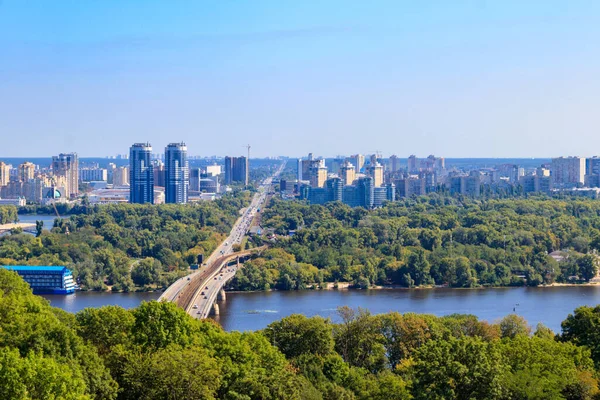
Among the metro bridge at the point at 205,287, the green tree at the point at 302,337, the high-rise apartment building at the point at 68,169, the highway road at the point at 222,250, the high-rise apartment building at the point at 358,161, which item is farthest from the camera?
the high-rise apartment building at the point at 358,161

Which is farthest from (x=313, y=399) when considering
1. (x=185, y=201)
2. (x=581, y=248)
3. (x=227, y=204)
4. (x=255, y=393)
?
(x=185, y=201)

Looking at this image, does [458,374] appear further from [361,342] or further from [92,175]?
[92,175]

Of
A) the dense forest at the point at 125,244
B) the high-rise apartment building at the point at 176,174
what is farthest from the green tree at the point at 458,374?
the high-rise apartment building at the point at 176,174

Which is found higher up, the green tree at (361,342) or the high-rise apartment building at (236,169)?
the high-rise apartment building at (236,169)

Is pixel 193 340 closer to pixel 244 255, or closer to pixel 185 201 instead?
pixel 244 255

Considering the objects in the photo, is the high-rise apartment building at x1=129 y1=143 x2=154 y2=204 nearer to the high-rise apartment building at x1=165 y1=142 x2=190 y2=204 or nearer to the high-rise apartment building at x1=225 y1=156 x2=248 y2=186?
the high-rise apartment building at x1=165 y1=142 x2=190 y2=204

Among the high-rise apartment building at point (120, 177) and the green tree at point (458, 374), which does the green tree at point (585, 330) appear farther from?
the high-rise apartment building at point (120, 177)

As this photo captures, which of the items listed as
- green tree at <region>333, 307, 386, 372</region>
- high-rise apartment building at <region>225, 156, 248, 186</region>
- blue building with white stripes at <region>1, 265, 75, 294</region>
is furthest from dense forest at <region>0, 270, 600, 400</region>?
high-rise apartment building at <region>225, 156, 248, 186</region>
